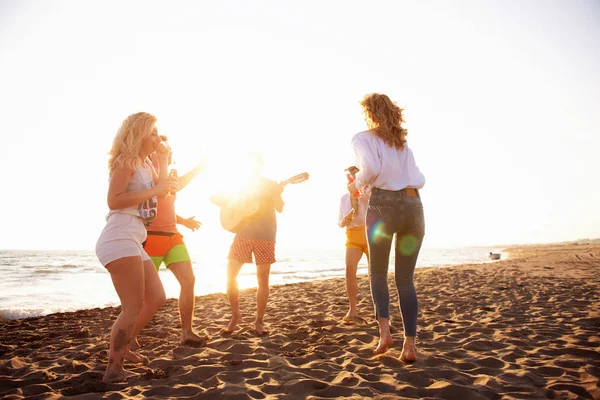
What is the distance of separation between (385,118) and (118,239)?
225 cm

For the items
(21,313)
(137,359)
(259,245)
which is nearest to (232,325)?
(259,245)

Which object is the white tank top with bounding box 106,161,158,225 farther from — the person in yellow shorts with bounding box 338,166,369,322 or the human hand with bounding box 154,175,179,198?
the person in yellow shorts with bounding box 338,166,369,322

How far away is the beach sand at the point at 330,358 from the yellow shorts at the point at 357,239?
97cm

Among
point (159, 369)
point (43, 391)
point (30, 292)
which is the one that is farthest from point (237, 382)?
point (30, 292)

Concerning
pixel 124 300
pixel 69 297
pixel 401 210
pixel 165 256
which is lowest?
pixel 69 297

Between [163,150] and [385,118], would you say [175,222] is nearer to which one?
[163,150]

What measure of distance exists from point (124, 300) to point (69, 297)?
925 cm

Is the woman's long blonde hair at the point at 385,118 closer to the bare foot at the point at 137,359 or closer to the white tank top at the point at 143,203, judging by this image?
the white tank top at the point at 143,203

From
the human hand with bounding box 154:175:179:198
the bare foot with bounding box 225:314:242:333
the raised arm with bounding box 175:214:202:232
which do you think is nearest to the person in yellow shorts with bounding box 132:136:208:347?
the raised arm with bounding box 175:214:202:232

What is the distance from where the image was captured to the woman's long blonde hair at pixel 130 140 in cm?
252

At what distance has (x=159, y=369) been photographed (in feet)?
9.66

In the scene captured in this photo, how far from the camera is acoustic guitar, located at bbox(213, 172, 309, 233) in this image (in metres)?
4.25

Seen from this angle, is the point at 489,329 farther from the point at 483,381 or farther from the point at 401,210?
the point at 401,210

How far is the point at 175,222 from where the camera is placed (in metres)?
3.69
